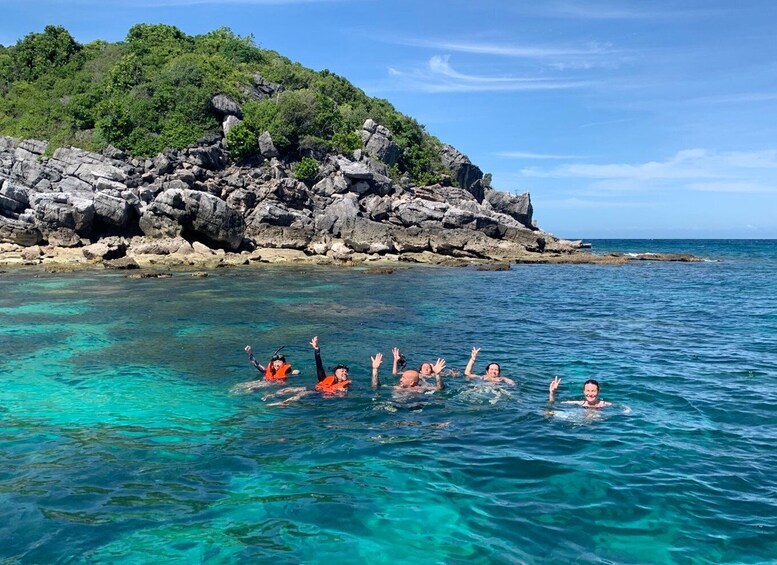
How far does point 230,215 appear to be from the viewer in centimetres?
4434

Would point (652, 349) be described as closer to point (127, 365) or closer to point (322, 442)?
point (322, 442)

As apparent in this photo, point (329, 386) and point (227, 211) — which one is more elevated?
point (227, 211)

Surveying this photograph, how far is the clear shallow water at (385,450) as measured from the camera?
22.7 ft

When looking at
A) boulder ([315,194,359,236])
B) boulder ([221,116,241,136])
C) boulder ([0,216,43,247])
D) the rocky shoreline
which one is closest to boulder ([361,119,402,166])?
the rocky shoreline

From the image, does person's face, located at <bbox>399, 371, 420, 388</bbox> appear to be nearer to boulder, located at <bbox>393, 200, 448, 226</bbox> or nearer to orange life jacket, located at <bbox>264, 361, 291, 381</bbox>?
orange life jacket, located at <bbox>264, 361, 291, 381</bbox>

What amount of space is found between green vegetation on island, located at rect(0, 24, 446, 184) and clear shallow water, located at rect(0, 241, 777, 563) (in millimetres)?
38774

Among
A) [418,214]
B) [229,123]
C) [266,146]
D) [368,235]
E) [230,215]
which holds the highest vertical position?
[229,123]

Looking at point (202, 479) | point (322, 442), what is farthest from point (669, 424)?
point (202, 479)

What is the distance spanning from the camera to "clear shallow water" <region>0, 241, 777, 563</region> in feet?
22.7

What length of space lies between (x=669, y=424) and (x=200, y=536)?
28.6 feet

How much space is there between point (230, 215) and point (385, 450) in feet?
123

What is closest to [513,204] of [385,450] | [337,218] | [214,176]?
[337,218]

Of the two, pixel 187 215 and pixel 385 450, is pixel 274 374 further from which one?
pixel 187 215

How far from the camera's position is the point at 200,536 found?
6.91 metres
